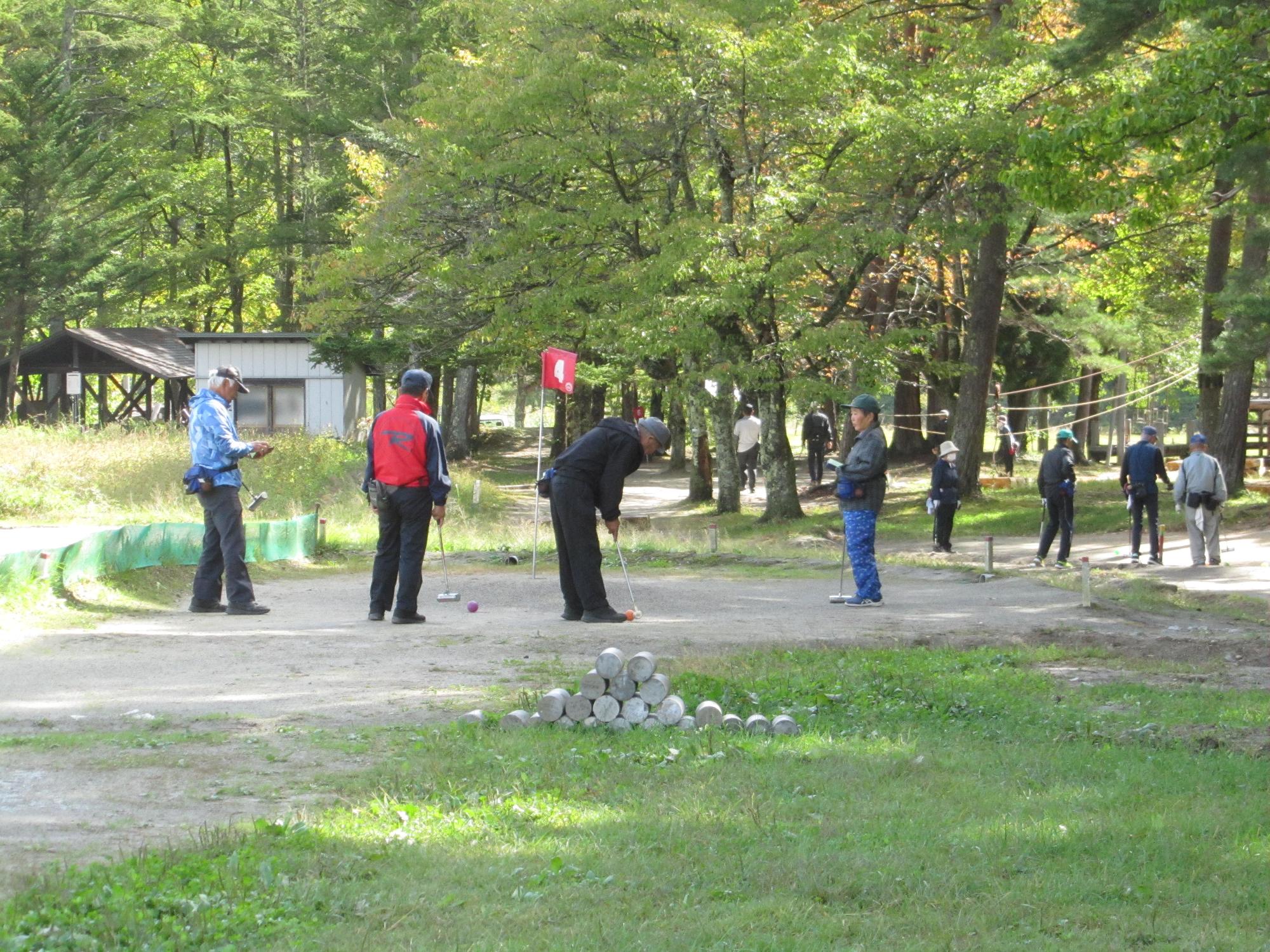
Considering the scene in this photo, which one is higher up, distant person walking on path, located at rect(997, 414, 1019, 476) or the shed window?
the shed window

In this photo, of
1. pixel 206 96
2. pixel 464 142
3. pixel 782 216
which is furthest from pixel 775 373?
pixel 206 96

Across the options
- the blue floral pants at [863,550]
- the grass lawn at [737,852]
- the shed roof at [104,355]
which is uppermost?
the shed roof at [104,355]

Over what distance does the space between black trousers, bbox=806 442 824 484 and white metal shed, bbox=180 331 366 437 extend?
1480cm

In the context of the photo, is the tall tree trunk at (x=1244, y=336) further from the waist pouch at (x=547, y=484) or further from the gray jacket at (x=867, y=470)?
the waist pouch at (x=547, y=484)

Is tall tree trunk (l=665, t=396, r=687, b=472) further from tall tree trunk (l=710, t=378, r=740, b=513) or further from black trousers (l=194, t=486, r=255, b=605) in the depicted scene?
black trousers (l=194, t=486, r=255, b=605)

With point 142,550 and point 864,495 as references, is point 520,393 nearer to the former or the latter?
point 142,550

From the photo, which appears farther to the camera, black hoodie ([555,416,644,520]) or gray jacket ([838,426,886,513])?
gray jacket ([838,426,886,513])

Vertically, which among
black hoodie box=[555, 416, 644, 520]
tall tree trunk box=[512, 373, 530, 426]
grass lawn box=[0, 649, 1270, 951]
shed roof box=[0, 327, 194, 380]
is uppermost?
shed roof box=[0, 327, 194, 380]

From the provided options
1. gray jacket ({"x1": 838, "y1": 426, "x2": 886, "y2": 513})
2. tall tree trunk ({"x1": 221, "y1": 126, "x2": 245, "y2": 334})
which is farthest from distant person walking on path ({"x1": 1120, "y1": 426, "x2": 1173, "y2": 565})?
tall tree trunk ({"x1": 221, "y1": 126, "x2": 245, "y2": 334})

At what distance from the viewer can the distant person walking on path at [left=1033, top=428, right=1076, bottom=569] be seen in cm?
1942

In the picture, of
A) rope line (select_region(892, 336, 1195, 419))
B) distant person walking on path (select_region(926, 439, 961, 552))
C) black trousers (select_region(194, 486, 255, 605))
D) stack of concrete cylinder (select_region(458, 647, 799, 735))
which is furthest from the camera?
rope line (select_region(892, 336, 1195, 419))

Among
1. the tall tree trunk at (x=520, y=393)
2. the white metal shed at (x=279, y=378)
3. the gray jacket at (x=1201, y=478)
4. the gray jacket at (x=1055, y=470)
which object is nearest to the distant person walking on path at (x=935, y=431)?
the gray jacket at (x=1201, y=478)

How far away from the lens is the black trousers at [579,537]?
11453mm

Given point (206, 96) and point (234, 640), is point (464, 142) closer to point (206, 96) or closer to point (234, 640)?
point (234, 640)
